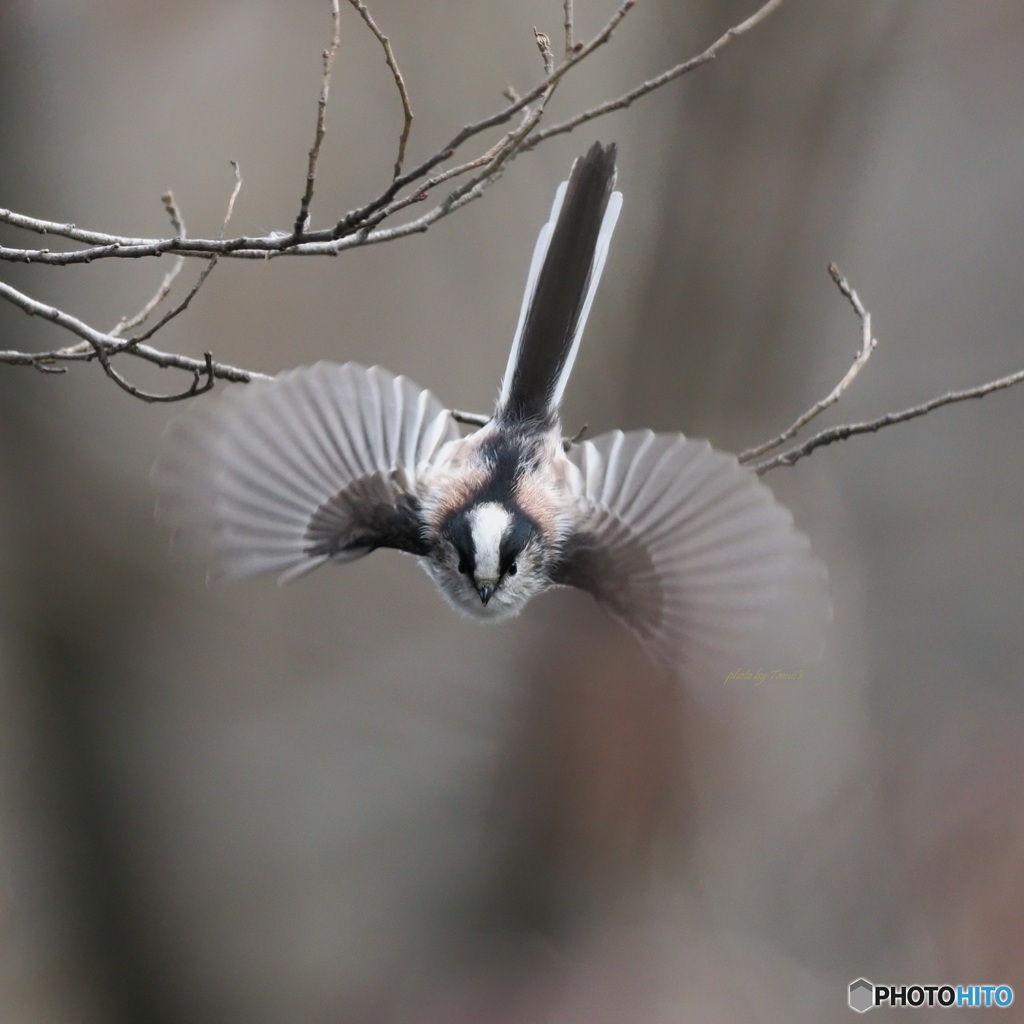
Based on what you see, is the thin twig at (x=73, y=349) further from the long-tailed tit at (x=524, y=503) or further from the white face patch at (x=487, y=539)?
the white face patch at (x=487, y=539)

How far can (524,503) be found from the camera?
1740 mm

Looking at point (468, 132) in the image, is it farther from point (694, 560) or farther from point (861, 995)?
point (861, 995)

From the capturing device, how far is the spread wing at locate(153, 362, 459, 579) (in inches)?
61.4

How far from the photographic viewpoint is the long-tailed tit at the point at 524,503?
154 cm

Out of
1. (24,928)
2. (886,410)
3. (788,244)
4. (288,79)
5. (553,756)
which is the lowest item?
(24,928)

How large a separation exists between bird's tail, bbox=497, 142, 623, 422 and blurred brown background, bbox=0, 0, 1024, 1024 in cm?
90

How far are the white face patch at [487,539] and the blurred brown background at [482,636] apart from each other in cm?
116

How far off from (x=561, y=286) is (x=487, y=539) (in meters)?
0.42

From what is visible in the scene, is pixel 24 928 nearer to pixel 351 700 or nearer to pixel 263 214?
pixel 351 700

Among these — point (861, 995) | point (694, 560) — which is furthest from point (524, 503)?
point (861, 995)

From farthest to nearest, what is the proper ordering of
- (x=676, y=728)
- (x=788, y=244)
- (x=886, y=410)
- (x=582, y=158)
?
(x=886, y=410)
(x=676, y=728)
(x=788, y=244)
(x=582, y=158)

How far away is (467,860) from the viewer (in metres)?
4.04

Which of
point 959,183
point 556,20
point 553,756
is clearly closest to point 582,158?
point 553,756

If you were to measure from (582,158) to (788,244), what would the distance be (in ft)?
4.03
